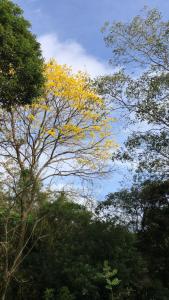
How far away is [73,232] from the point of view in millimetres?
15906

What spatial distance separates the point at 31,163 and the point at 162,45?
601cm

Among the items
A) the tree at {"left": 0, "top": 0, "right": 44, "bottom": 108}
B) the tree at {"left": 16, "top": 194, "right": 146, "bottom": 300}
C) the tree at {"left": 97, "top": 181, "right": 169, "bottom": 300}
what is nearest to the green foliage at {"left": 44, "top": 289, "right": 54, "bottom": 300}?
the tree at {"left": 16, "top": 194, "right": 146, "bottom": 300}

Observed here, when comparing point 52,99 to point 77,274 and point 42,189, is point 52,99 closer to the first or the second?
point 42,189

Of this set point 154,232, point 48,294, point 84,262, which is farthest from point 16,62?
point 154,232

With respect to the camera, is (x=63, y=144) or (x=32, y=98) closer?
(x=32, y=98)

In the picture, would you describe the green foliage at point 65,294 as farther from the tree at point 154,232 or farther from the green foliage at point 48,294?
the tree at point 154,232

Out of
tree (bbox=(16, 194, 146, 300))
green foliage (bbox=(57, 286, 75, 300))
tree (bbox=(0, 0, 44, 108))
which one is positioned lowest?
green foliage (bbox=(57, 286, 75, 300))

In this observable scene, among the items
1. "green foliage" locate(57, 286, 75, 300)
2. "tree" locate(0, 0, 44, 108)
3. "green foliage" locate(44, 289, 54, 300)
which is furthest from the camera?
"green foliage" locate(44, 289, 54, 300)

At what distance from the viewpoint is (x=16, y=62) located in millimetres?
11203

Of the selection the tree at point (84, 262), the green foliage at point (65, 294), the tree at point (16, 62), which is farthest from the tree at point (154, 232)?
the tree at point (16, 62)

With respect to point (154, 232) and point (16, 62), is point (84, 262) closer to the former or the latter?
point (154, 232)

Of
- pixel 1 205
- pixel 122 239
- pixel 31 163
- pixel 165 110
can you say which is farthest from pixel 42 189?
pixel 165 110

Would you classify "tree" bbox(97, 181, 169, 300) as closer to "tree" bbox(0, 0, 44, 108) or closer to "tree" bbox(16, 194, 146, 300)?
"tree" bbox(16, 194, 146, 300)

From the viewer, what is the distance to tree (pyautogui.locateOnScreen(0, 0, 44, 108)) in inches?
439
